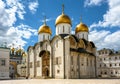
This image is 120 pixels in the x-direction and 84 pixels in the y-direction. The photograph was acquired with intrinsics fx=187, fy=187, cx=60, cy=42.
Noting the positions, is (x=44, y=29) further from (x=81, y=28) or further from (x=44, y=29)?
(x=81, y=28)

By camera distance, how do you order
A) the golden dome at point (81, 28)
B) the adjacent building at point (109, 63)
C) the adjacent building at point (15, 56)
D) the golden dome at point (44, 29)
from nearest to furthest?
the golden dome at point (81, 28)
the golden dome at point (44, 29)
the adjacent building at point (109, 63)
the adjacent building at point (15, 56)

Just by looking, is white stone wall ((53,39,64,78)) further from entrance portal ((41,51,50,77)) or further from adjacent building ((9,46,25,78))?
adjacent building ((9,46,25,78))

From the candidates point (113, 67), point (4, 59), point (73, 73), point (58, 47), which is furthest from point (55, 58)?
point (113, 67)

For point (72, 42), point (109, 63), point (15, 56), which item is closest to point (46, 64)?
point (72, 42)

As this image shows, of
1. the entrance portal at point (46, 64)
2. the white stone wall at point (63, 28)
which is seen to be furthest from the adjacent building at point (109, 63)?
the white stone wall at point (63, 28)

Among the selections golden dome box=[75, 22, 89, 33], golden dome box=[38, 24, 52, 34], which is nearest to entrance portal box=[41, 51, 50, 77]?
golden dome box=[38, 24, 52, 34]

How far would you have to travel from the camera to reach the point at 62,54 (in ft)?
124

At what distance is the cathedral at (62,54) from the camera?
123 feet

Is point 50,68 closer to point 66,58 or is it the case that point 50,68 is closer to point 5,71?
point 66,58

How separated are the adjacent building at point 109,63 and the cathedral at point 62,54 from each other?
18.7 metres

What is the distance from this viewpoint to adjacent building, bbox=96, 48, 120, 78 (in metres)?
62.8

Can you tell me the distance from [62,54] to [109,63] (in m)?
31.6

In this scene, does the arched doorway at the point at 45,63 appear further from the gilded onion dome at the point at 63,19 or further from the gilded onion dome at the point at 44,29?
the gilded onion dome at the point at 63,19

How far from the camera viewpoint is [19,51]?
92000 mm
